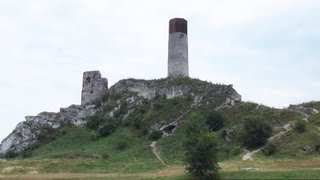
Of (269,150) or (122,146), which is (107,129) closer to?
(122,146)

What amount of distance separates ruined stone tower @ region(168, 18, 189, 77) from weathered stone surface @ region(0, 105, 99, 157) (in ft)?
55.2

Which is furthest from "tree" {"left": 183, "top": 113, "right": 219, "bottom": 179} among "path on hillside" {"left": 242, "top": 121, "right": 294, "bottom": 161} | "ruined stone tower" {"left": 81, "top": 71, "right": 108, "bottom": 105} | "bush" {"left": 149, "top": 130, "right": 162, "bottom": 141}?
"ruined stone tower" {"left": 81, "top": 71, "right": 108, "bottom": 105}

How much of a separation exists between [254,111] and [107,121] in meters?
25.2

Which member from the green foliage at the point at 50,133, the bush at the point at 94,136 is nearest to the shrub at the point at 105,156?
the bush at the point at 94,136

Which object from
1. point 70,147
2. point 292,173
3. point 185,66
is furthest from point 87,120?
point 292,173

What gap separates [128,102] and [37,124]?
53.4ft

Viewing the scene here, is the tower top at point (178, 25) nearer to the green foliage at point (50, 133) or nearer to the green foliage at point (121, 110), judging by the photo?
the green foliage at point (121, 110)

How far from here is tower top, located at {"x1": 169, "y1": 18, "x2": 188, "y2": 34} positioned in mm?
90375

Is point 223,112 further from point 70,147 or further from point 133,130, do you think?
point 70,147

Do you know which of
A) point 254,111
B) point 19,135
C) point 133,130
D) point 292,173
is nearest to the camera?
point 292,173

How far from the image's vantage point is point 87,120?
93.3 m

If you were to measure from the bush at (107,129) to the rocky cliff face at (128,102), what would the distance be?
5.68m

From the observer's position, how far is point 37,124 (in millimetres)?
92375

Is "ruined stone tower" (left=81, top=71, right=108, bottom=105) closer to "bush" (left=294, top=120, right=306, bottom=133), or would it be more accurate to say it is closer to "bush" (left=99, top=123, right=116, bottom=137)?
"bush" (left=99, top=123, right=116, bottom=137)
